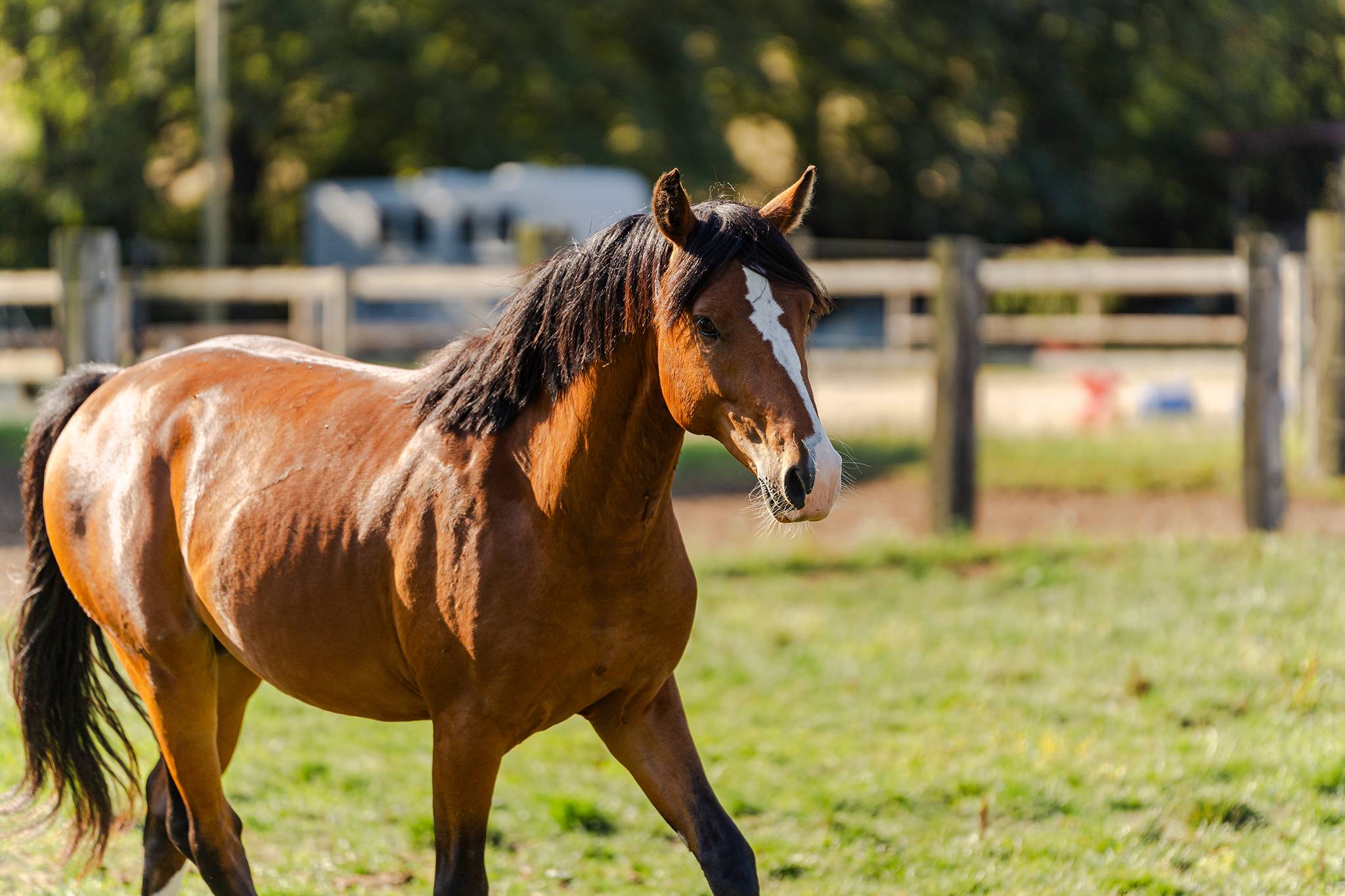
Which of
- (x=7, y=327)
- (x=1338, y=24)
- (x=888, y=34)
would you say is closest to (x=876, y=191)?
(x=888, y=34)

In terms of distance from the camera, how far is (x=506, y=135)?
24.0 metres

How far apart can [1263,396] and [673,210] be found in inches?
241

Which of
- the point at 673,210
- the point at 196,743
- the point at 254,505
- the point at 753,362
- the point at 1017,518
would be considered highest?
the point at 673,210

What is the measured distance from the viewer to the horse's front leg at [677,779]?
2.80m

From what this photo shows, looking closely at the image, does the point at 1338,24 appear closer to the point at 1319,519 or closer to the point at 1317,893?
the point at 1319,519

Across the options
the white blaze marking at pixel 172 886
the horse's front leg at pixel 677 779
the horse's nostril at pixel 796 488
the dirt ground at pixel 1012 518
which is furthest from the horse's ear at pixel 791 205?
the dirt ground at pixel 1012 518

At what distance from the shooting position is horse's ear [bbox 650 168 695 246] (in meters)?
2.45

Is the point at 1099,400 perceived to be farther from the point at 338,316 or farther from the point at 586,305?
the point at 586,305

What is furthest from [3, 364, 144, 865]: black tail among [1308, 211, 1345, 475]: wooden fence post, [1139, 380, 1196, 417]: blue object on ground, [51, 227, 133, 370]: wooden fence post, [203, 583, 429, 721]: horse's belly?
[1139, 380, 1196, 417]: blue object on ground

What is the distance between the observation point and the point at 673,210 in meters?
2.49

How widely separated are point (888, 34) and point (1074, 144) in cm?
435

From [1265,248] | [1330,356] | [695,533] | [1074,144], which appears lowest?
[695,533]

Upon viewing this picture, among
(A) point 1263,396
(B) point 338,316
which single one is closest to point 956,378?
(A) point 1263,396

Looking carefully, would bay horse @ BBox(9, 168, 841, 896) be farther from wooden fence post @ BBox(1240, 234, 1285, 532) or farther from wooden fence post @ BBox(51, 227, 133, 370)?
wooden fence post @ BBox(1240, 234, 1285, 532)
